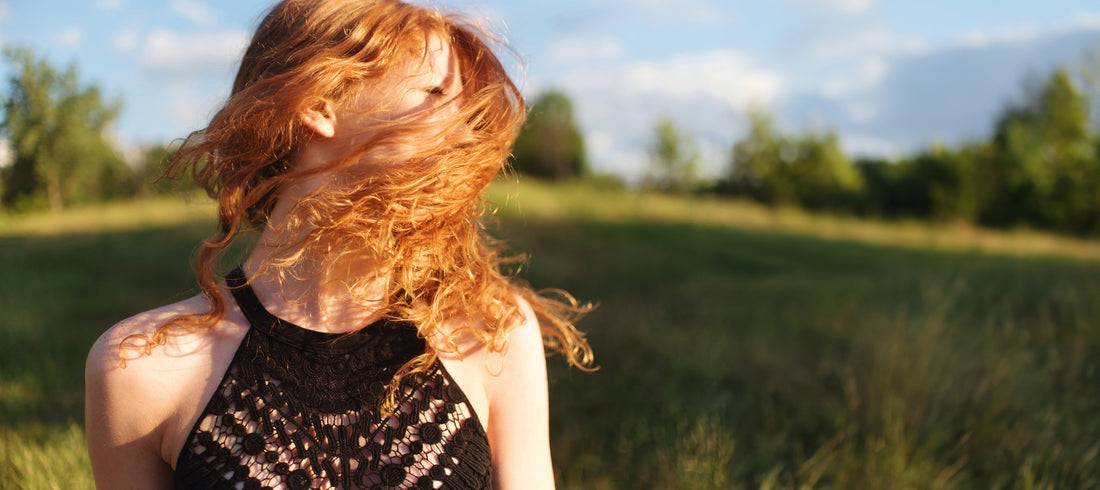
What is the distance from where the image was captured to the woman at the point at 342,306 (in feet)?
4.29

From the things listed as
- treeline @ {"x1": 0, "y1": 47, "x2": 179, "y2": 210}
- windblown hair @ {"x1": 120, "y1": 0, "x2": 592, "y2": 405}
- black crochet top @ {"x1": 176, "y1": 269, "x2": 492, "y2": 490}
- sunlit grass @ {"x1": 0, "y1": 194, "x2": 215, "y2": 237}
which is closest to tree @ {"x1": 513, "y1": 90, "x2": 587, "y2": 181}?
sunlit grass @ {"x1": 0, "y1": 194, "x2": 215, "y2": 237}

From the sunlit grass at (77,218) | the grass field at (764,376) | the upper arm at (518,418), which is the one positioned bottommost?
the grass field at (764,376)

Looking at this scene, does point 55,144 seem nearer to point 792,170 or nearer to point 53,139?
point 53,139

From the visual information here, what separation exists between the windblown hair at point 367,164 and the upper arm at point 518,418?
0.21 feet

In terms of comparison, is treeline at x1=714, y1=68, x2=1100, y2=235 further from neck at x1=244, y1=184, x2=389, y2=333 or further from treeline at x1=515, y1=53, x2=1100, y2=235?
neck at x1=244, y1=184, x2=389, y2=333

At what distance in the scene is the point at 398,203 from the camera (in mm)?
1431

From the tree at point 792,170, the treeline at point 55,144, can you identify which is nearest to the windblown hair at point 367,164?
the treeline at point 55,144

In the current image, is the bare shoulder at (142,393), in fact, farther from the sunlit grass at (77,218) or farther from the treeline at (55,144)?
the treeline at (55,144)

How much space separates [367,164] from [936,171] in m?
33.5

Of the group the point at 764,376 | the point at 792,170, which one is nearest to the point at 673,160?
the point at 792,170

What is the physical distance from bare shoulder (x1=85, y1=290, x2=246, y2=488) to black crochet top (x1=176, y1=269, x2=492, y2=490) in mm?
46

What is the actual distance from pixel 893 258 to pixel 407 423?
53.9 ft

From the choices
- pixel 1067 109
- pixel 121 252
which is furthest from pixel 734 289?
pixel 1067 109

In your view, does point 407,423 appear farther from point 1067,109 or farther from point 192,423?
point 1067,109
